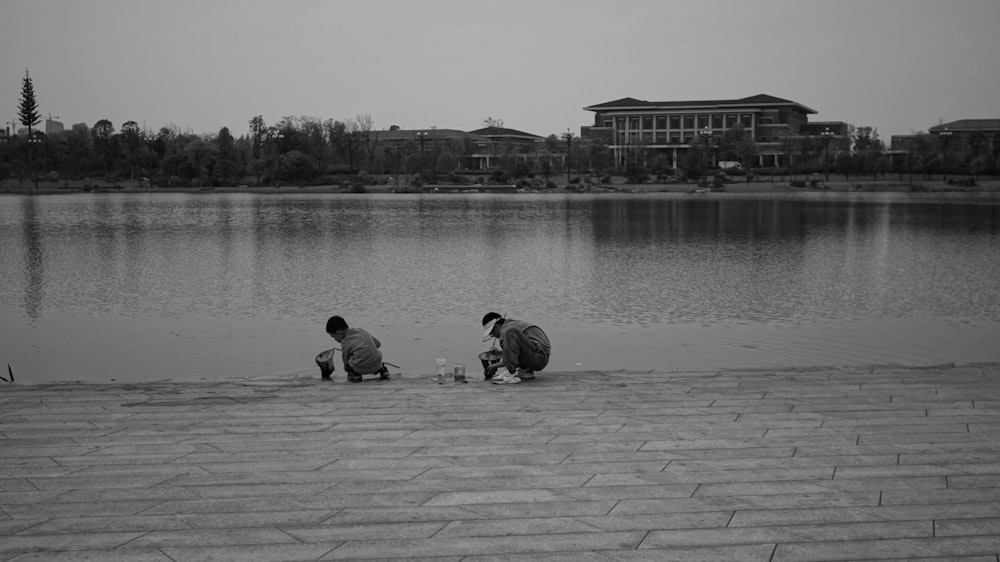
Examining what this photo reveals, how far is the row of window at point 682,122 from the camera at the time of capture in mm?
157000

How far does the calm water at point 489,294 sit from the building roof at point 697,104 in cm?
10621

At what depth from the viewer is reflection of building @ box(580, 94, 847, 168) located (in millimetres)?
154500

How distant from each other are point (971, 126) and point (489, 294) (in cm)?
14398

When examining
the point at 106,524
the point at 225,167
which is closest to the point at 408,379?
→ the point at 106,524

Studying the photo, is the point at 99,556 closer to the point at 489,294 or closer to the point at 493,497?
the point at 493,497

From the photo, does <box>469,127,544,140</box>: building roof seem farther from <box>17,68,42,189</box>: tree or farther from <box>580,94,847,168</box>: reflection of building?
<box>17,68,42,189</box>: tree

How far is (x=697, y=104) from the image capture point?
160 metres

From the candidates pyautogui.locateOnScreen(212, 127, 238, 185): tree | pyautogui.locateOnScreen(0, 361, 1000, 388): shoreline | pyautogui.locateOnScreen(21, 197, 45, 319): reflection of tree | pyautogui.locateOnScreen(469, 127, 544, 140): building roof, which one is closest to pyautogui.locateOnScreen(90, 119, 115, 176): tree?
pyautogui.locateOnScreen(212, 127, 238, 185): tree

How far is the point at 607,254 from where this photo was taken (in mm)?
37375

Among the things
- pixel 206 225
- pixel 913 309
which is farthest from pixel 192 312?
pixel 206 225

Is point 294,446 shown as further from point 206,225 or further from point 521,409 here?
point 206,225

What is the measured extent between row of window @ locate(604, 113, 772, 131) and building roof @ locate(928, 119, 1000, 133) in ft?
83.2

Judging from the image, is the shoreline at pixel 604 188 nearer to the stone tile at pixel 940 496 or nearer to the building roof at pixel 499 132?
the building roof at pixel 499 132

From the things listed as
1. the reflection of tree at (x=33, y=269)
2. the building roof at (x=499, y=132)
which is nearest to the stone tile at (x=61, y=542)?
the reflection of tree at (x=33, y=269)
